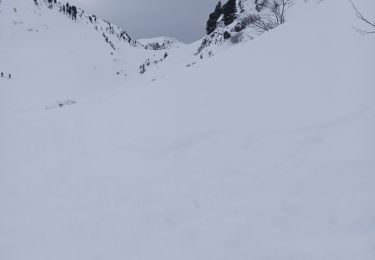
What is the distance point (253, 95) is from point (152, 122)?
228cm

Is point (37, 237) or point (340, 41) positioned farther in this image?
point (340, 41)

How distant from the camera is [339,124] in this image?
5.27m

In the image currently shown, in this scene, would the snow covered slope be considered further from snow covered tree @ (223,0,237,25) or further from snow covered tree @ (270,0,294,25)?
snow covered tree @ (270,0,294,25)

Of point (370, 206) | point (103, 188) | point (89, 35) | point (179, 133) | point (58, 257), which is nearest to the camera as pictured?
point (370, 206)

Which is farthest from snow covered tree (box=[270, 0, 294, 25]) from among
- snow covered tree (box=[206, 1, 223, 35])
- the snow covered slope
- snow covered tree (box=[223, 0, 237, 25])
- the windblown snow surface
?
snow covered tree (box=[206, 1, 223, 35])

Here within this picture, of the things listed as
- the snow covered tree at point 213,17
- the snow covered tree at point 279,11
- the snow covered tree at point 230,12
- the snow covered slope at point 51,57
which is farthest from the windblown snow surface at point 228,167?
the snow covered tree at point 213,17

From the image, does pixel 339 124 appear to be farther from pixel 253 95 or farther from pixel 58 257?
pixel 58 257

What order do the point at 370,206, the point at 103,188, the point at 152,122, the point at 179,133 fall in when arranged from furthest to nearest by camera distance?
the point at 152,122
the point at 179,133
the point at 103,188
the point at 370,206

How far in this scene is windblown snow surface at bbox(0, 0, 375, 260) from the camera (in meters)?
4.29

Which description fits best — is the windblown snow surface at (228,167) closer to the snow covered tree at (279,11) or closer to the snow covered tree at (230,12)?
the snow covered tree at (279,11)

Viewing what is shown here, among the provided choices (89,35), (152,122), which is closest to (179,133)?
(152,122)

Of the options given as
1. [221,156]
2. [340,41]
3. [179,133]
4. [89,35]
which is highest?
[89,35]

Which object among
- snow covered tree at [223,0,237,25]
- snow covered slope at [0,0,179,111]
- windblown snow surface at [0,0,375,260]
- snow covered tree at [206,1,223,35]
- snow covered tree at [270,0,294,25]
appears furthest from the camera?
snow covered tree at [206,1,223,35]

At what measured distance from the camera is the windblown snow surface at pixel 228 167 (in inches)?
169
